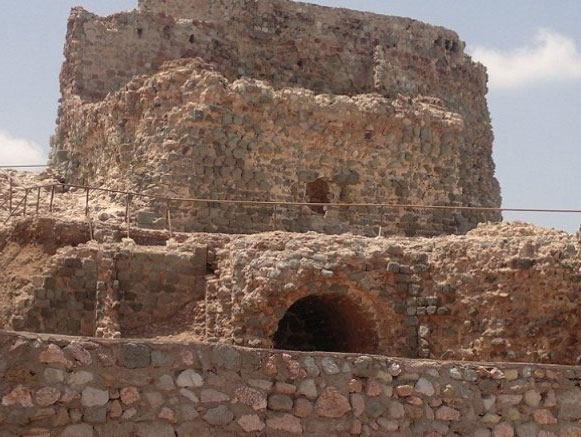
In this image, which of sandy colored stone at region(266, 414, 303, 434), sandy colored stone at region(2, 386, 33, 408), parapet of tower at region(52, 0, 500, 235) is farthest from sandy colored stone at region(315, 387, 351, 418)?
parapet of tower at region(52, 0, 500, 235)

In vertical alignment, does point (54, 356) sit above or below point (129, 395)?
above

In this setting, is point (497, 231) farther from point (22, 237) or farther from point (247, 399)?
point (247, 399)

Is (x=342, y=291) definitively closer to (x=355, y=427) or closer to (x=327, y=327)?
(x=327, y=327)

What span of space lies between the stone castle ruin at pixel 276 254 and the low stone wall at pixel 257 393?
1cm

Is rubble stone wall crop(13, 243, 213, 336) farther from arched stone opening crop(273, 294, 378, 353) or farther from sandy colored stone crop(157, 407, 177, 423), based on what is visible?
sandy colored stone crop(157, 407, 177, 423)

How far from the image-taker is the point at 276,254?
13.3 m

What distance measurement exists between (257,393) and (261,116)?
10786mm

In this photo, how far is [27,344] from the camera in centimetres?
604

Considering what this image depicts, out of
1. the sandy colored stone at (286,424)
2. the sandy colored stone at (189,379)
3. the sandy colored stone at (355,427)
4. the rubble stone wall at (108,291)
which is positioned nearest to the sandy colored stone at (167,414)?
the sandy colored stone at (189,379)

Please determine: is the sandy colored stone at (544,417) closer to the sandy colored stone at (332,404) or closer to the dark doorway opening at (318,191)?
the sandy colored stone at (332,404)

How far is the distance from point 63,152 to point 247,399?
13731 mm

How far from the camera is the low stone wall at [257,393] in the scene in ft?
19.9

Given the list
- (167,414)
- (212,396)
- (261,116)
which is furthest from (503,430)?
(261,116)

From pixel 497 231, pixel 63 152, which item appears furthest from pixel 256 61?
pixel 497 231
